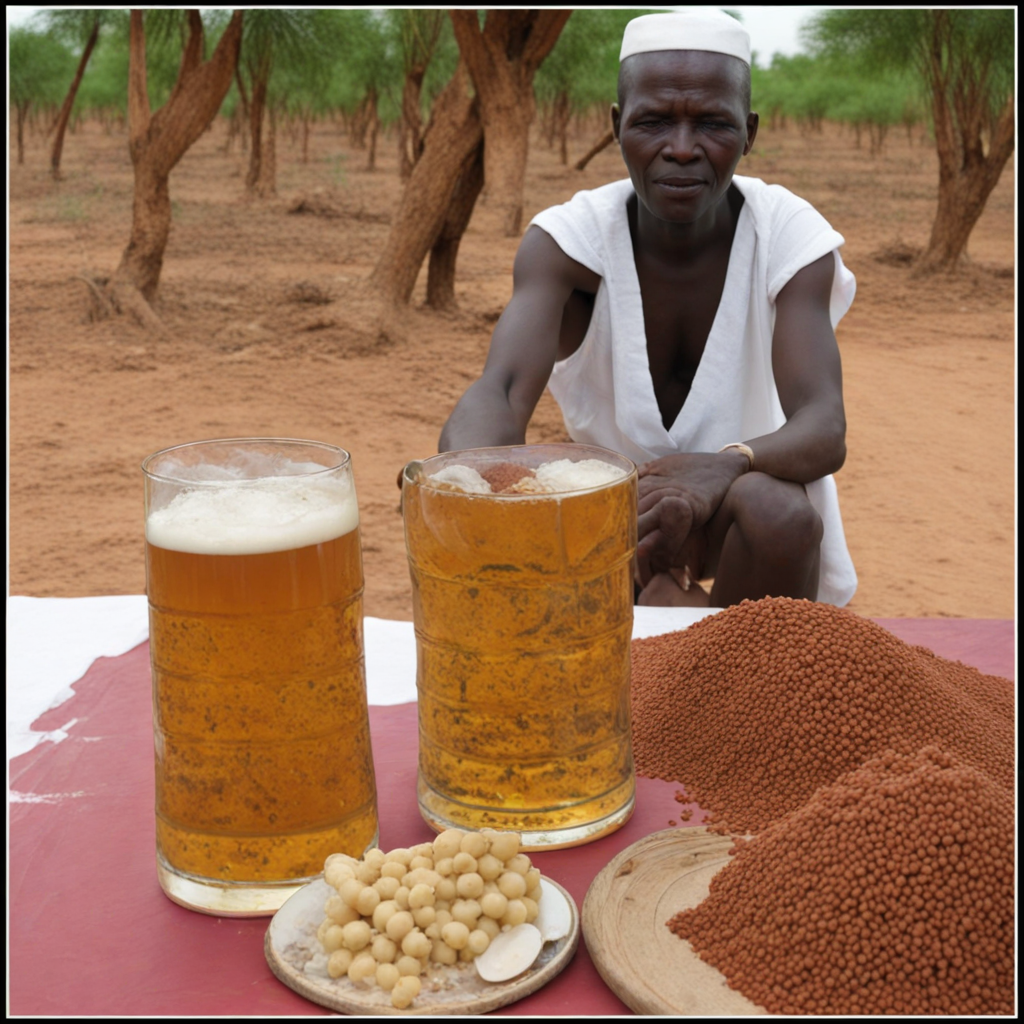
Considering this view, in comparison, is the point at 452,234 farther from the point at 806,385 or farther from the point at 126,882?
the point at 126,882

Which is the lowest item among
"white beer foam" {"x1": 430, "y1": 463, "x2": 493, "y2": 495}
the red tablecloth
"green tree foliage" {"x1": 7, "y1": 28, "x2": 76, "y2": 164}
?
the red tablecloth

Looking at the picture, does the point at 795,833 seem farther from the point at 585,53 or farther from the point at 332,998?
the point at 585,53

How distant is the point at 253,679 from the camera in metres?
1.08

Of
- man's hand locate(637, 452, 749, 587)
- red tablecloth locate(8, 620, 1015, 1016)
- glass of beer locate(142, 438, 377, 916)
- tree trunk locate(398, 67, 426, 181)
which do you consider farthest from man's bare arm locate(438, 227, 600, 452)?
tree trunk locate(398, 67, 426, 181)

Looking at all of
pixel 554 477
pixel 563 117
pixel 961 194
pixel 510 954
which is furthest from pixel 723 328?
pixel 563 117

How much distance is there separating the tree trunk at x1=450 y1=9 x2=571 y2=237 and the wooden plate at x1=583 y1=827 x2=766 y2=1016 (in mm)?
5988

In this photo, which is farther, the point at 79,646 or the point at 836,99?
the point at 836,99

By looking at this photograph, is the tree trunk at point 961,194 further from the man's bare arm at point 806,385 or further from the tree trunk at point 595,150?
the man's bare arm at point 806,385

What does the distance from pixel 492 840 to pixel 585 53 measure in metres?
18.2

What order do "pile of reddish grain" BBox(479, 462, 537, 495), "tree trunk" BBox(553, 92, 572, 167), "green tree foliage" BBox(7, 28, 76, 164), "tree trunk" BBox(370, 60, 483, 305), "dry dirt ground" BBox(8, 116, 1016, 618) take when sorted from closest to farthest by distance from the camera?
1. "pile of reddish grain" BBox(479, 462, 537, 495)
2. "dry dirt ground" BBox(8, 116, 1016, 618)
3. "tree trunk" BBox(370, 60, 483, 305)
4. "green tree foliage" BBox(7, 28, 76, 164)
5. "tree trunk" BBox(553, 92, 572, 167)

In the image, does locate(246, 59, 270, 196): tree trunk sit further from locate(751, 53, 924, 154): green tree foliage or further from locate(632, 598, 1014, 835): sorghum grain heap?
locate(632, 598, 1014, 835): sorghum grain heap

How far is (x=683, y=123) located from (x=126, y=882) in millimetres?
1690

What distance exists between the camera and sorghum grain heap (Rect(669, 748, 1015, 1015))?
3.14ft

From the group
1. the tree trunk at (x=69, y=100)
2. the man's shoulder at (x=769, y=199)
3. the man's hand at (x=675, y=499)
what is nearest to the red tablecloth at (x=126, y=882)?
the man's hand at (x=675, y=499)
